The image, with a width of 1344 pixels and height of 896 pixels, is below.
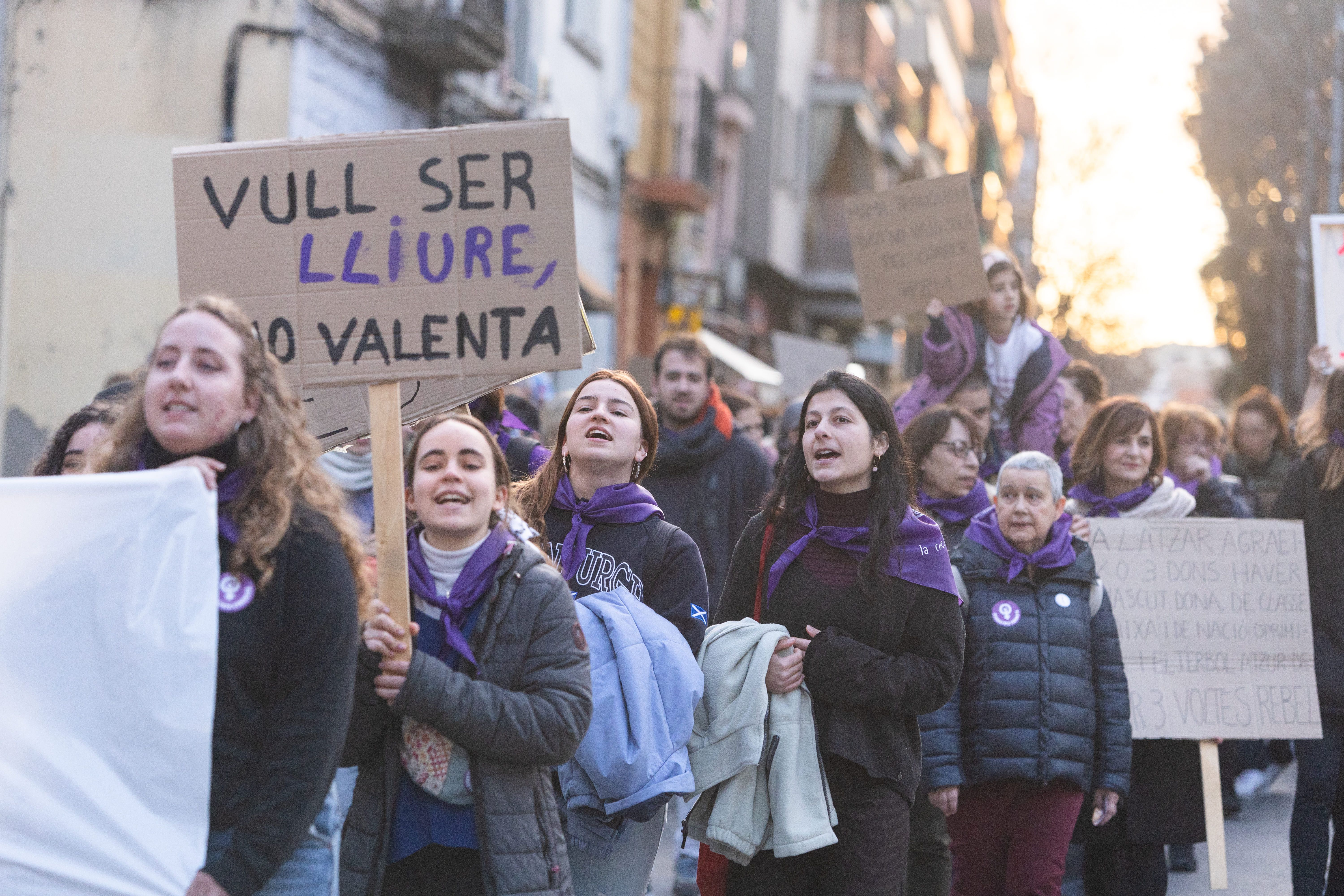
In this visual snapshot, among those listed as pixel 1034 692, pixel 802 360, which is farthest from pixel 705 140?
pixel 1034 692

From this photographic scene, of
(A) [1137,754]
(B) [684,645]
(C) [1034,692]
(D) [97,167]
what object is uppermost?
(D) [97,167]

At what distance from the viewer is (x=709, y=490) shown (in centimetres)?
712

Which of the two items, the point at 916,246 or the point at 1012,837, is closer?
the point at 1012,837

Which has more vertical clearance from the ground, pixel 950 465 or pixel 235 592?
pixel 950 465

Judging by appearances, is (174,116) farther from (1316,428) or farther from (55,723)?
(55,723)

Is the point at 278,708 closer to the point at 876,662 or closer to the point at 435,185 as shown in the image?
the point at 435,185

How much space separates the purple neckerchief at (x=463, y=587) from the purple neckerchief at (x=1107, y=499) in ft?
11.7

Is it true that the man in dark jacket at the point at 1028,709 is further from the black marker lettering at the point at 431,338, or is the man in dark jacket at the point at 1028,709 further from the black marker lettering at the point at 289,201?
the black marker lettering at the point at 289,201

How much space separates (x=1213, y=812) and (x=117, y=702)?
13.9 feet

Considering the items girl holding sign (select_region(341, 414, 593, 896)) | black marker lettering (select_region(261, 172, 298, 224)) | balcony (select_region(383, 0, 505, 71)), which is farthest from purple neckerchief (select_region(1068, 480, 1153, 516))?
balcony (select_region(383, 0, 505, 71))

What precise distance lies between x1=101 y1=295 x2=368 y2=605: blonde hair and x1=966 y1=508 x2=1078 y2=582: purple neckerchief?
2723 mm

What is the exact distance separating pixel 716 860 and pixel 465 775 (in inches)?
49.8

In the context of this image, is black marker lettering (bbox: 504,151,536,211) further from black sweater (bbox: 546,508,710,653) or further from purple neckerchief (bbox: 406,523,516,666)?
black sweater (bbox: 546,508,710,653)

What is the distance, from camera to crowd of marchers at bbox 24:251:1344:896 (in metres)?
3.01
